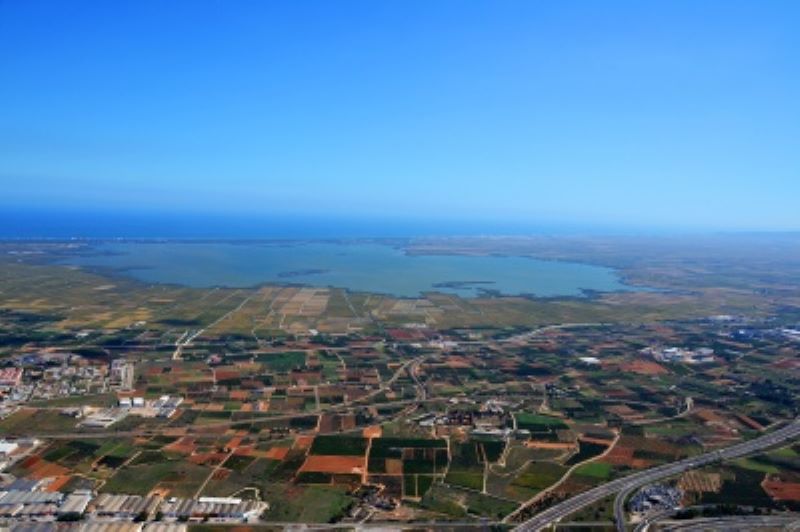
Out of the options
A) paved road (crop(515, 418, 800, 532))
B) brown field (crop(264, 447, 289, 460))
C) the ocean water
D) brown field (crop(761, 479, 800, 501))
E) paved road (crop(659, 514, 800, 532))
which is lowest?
paved road (crop(659, 514, 800, 532))

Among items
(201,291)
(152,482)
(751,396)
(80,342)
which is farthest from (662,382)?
(201,291)

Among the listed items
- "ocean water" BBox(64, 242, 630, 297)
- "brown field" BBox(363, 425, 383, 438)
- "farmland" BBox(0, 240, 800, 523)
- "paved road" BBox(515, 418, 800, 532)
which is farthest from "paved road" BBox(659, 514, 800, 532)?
"ocean water" BBox(64, 242, 630, 297)

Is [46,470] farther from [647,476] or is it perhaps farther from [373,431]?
[647,476]

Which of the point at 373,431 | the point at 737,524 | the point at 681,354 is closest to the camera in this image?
the point at 737,524

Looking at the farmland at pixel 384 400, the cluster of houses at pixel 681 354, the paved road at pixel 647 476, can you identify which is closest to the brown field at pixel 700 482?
the farmland at pixel 384 400

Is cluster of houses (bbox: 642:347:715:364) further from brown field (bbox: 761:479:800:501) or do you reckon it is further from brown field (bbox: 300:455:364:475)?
brown field (bbox: 300:455:364:475)

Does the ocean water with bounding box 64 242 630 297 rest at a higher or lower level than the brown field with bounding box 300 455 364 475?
higher

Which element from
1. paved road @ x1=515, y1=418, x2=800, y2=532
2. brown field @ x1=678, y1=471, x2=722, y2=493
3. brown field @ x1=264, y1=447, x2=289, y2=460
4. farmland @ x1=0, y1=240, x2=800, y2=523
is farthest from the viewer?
brown field @ x1=264, y1=447, x2=289, y2=460

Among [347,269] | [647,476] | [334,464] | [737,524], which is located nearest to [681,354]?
[647,476]
